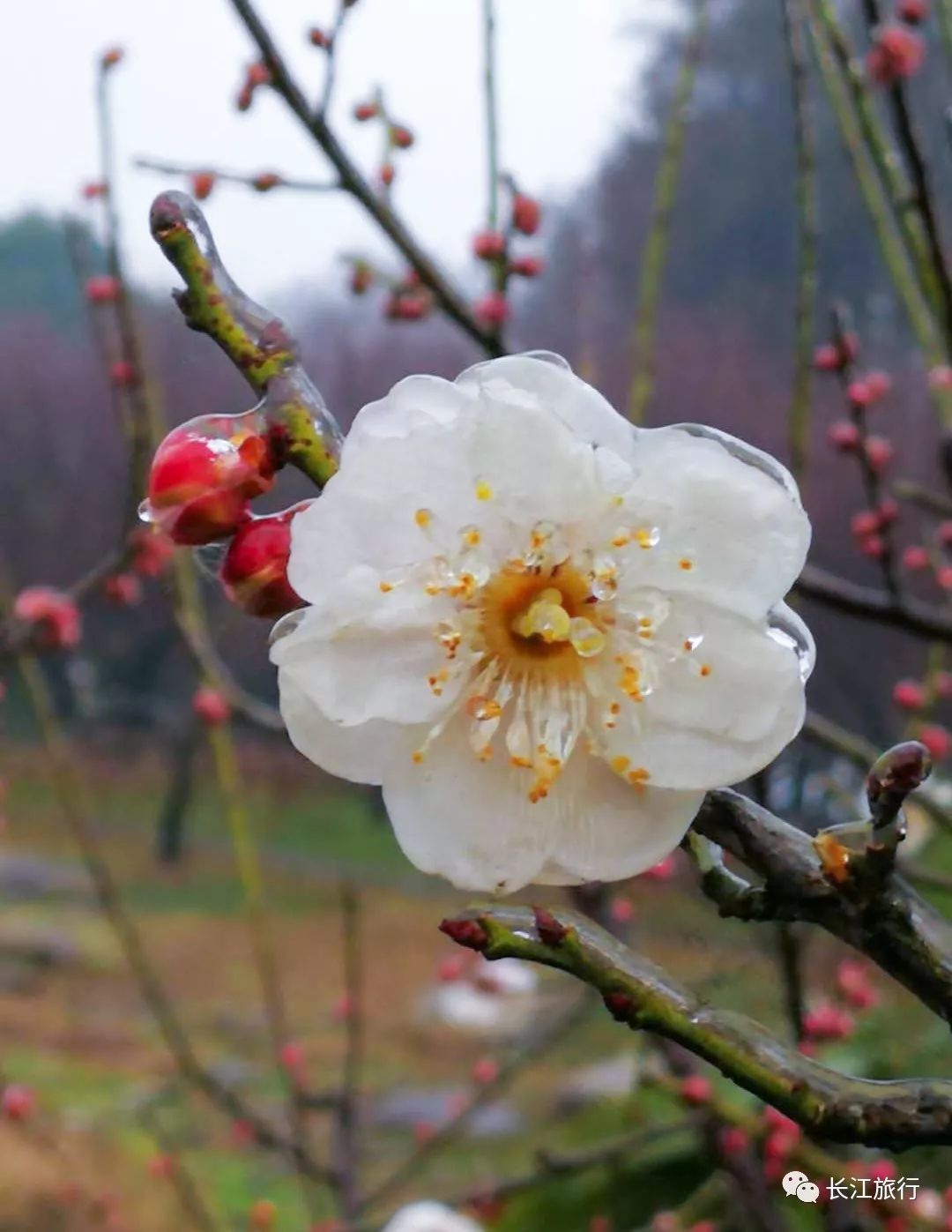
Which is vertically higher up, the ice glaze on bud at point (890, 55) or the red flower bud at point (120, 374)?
the ice glaze on bud at point (890, 55)

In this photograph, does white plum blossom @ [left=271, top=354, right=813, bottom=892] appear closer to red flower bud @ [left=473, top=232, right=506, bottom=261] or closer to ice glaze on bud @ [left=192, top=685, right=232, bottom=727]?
red flower bud @ [left=473, top=232, right=506, bottom=261]

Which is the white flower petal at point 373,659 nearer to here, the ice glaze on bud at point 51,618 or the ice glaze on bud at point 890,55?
the ice glaze on bud at point 890,55

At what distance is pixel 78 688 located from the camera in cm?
344

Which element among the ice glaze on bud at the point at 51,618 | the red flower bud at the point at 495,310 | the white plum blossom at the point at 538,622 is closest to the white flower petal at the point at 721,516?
the white plum blossom at the point at 538,622

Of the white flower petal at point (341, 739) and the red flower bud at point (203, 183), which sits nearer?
the white flower petal at point (341, 739)

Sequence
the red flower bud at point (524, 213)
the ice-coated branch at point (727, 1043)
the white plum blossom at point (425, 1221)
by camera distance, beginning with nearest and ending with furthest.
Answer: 1. the ice-coated branch at point (727, 1043)
2. the red flower bud at point (524, 213)
3. the white plum blossom at point (425, 1221)

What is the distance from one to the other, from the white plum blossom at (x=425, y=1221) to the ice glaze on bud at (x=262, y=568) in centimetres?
86

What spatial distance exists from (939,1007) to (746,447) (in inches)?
4.9

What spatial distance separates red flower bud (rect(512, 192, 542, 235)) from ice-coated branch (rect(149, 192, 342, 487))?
592 millimetres

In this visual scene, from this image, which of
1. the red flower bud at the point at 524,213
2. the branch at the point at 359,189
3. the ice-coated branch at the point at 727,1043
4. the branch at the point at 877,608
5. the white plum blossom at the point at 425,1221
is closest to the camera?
the ice-coated branch at the point at 727,1043

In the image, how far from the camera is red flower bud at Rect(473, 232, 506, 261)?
0.83 meters

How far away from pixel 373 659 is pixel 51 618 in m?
0.85

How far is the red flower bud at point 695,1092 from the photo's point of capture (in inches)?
31.1

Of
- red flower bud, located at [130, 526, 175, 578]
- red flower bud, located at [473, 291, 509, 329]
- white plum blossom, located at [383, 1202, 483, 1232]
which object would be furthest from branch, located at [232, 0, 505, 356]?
white plum blossom, located at [383, 1202, 483, 1232]
